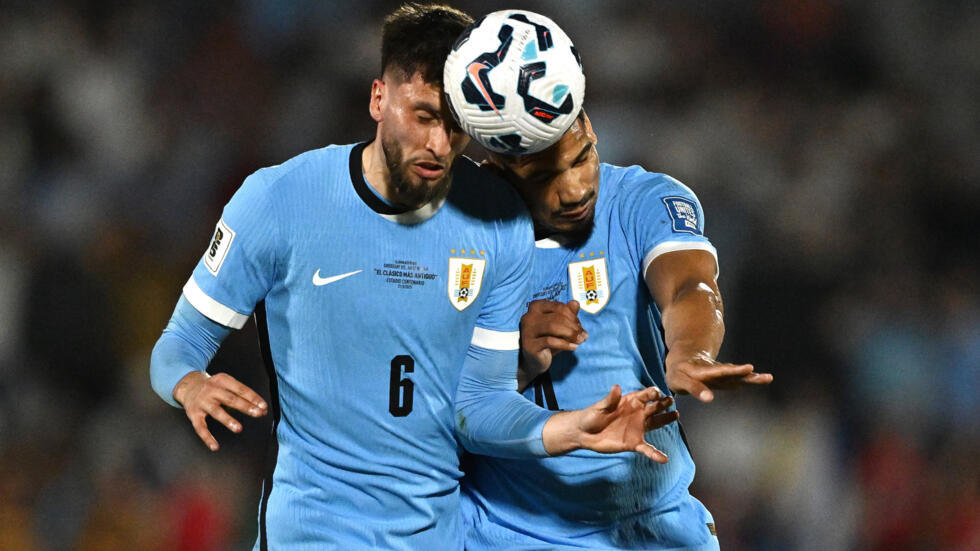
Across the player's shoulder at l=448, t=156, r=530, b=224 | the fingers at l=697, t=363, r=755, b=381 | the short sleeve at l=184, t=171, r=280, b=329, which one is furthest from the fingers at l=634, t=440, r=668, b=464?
the short sleeve at l=184, t=171, r=280, b=329

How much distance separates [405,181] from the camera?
2668 millimetres

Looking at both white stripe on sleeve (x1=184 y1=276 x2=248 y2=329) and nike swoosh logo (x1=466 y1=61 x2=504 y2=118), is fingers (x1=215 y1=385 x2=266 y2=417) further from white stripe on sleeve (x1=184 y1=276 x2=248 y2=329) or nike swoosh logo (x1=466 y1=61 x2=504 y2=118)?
nike swoosh logo (x1=466 y1=61 x2=504 y2=118)

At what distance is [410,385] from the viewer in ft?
8.98

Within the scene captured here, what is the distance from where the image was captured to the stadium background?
5.05 metres

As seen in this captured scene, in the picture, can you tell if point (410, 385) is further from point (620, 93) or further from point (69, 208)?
point (620, 93)

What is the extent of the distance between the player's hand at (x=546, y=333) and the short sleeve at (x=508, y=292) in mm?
39

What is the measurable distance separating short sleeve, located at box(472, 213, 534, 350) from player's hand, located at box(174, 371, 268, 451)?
755 mm

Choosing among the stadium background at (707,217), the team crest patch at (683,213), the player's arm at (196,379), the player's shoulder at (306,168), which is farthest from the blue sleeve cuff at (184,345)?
the stadium background at (707,217)

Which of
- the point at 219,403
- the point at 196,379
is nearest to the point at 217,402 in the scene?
the point at 219,403

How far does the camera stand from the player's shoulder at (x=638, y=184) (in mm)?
2988

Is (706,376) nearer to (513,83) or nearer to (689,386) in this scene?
(689,386)

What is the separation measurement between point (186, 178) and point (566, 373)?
345cm

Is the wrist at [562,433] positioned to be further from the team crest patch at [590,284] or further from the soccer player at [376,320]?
the team crest patch at [590,284]

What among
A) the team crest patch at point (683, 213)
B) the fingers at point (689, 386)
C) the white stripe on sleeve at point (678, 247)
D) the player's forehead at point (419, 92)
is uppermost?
the player's forehead at point (419, 92)
